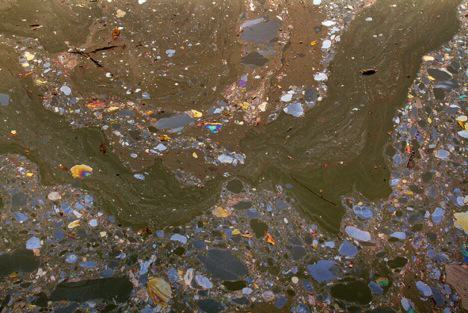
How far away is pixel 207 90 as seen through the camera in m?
2.42

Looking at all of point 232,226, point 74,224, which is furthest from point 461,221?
point 74,224

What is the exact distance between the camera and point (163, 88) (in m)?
2.43

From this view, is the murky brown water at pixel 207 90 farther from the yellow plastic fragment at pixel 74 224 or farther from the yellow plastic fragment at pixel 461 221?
the yellow plastic fragment at pixel 461 221

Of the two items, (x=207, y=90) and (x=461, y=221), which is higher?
(x=207, y=90)

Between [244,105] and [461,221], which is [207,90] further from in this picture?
[461,221]

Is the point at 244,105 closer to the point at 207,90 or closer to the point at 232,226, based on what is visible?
the point at 207,90

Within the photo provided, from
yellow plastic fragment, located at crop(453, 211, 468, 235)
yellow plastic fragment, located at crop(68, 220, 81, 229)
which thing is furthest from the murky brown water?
yellow plastic fragment, located at crop(453, 211, 468, 235)

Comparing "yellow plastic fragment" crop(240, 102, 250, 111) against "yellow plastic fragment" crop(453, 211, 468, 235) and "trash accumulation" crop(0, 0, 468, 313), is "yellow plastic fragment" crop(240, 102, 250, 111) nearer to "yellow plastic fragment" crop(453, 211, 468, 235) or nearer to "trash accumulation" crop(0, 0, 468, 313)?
"trash accumulation" crop(0, 0, 468, 313)

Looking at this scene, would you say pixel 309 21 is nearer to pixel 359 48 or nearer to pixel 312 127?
pixel 359 48

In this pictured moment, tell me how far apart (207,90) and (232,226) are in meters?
0.76

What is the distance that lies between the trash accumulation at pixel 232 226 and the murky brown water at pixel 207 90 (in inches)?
1.0

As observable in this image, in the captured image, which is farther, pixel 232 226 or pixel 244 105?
pixel 244 105

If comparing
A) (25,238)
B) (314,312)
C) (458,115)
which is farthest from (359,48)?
(25,238)

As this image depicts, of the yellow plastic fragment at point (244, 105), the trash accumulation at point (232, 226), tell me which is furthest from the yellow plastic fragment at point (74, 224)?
the yellow plastic fragment at point (244, 105)
